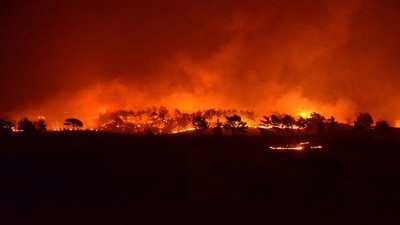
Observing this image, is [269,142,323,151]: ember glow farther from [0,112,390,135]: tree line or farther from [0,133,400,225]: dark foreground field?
[0,112,390,135]: tree line

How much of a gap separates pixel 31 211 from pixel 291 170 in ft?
86.5

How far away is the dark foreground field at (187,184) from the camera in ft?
84.6

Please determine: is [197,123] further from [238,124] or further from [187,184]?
[187,184]

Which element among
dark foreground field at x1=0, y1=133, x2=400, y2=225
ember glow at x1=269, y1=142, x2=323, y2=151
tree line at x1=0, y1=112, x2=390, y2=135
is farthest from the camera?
tree line at x1=0, y1=112, x2=390, y2=135

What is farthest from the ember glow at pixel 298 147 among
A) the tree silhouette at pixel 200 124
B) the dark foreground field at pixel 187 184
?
the tree silhouette at pixel 200 124

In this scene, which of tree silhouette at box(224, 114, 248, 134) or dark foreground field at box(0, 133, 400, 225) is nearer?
dark foreground field at box(0, 133, 400, 225)

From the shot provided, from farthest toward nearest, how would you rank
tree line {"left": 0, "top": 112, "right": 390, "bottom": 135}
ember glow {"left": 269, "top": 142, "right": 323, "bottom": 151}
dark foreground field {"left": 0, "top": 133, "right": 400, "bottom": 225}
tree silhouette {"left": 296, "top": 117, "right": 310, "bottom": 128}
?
tree silhouette {"left": 296, "top": 117, "right": 310, "bottom": 128}
tree line {"left": 0, "top": 112, "right": 390, "bottom": 135}
ember glow {"left": 269, "top": 142, "right": 323, "bottom": 151}
dark foreground field {"left": 0, "top": 133, "right": 400, "bottom": 225}

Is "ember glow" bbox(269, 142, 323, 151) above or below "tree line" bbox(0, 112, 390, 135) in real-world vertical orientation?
below

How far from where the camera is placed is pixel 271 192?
108 ft

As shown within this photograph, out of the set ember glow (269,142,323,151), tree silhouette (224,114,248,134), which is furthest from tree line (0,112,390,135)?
ember glow (269,142,323,151)

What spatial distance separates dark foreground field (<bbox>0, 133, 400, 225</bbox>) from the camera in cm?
2580

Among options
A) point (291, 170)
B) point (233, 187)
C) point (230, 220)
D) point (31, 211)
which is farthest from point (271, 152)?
point (31, 211)

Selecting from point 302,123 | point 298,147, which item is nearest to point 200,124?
point 298,147

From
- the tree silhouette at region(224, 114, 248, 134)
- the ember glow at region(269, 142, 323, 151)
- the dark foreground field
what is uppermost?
the tree silhouette at region(224, 114, 248, 134)
